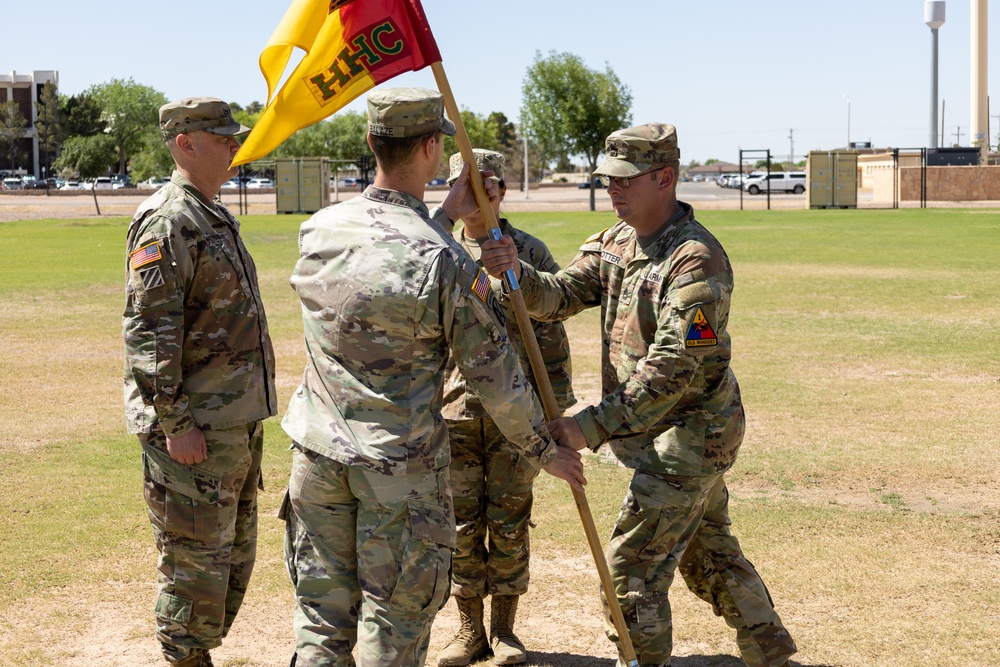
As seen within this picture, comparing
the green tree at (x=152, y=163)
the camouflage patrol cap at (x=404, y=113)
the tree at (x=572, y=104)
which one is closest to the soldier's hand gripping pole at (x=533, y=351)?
the camouflage patrol cap at (x=404, y=113)

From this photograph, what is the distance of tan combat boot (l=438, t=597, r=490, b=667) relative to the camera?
5.48 meters

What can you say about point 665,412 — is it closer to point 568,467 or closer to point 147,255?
point 568,467

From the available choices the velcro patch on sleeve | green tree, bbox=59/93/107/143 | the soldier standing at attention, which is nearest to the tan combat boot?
the soldier standing at attention

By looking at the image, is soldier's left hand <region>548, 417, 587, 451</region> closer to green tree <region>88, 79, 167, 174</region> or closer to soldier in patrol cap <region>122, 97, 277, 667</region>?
soldier in patrol cap <region>122, 97, 277, 667</region>

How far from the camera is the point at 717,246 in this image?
474 cm

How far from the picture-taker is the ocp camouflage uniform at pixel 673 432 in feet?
15.0

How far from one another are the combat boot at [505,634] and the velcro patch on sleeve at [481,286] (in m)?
2.19

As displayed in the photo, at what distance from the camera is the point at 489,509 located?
5633 millimetres

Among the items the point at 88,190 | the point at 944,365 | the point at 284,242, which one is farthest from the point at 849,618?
the point at 88,190

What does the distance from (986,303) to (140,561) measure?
13916mm

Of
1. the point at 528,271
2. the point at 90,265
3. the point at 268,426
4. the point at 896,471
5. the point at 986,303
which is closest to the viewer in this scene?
the point at 528,271

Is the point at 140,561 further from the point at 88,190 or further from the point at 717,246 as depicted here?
the point at 88,190

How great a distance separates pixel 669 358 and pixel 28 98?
128834 mm

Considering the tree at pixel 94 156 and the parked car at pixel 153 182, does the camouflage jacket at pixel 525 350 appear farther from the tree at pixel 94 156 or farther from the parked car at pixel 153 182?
the parked car at pixel 153 182
